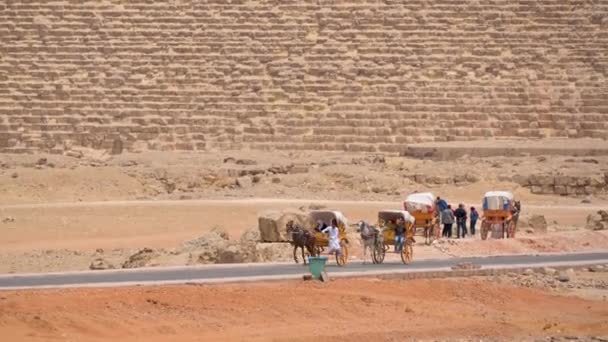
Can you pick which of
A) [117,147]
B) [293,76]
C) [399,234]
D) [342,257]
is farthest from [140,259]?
[293,76]

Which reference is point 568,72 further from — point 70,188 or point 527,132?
point 70,188

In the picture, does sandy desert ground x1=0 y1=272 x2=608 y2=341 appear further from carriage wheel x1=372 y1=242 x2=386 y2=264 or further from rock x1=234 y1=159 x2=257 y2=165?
rock x1=234 y1=159 x2=257 y2=165

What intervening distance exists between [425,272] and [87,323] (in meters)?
5.13

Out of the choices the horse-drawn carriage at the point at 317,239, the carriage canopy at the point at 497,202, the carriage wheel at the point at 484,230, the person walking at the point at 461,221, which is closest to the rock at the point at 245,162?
the person walking at the point at 461,221

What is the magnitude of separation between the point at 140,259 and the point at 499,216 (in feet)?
22.6

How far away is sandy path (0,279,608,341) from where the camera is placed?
19766 mm

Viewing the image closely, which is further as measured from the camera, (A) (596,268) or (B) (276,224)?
(B) (276,224)

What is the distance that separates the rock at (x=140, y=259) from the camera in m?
25.8

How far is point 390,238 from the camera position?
25.9 m

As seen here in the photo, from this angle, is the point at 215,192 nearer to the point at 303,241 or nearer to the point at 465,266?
the point at 303,241

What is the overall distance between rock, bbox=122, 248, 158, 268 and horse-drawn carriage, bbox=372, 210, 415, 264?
293 cm

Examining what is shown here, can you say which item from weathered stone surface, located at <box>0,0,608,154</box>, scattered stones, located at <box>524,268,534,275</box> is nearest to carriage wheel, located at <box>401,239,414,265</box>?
scattered stones, located at <box>524,268,534,275</box>

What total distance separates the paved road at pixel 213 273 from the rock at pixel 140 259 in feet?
5.02

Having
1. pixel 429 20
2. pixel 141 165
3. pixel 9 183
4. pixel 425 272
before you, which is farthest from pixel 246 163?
pixel 425 272
